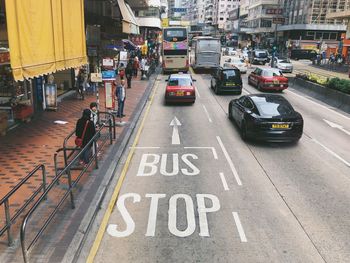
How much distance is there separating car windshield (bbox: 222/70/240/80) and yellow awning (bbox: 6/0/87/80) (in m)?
12.1

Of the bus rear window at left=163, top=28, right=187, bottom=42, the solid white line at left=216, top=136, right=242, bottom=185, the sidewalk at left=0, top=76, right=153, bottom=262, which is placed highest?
the bus rear window at left=163, top=28, right=187, bottom=42

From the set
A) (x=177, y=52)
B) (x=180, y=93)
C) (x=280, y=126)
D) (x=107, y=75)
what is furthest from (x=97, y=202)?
(x=177, y=52)

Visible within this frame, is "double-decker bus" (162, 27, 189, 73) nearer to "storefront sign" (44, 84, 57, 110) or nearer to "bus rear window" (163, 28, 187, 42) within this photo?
"bus rear window" (163, 28, 187, 42)

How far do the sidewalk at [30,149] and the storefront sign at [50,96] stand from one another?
39 cm

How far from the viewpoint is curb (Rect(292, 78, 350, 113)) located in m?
21.2

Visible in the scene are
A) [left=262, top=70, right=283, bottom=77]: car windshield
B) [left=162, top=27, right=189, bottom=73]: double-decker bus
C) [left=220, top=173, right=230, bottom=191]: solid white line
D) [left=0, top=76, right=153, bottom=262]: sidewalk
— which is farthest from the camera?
[left=162, top=27, right=189, bottom=73]: double-decker bus

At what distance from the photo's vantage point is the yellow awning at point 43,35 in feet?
28.9

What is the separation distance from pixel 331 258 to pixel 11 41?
8066mm

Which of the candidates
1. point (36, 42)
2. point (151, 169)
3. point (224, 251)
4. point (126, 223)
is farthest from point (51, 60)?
point (224, 251)

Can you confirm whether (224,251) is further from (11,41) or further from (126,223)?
(11,41)

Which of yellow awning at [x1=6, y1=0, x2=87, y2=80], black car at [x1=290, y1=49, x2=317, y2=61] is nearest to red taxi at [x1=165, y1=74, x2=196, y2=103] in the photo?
yellow awning at [x1=6, y1=0, x2=87, y2=80]

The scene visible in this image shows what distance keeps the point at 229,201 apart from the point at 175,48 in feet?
98.8

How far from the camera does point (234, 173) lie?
34.5 feet

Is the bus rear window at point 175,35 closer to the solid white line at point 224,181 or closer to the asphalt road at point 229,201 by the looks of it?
the asphalt road at point 229,201
